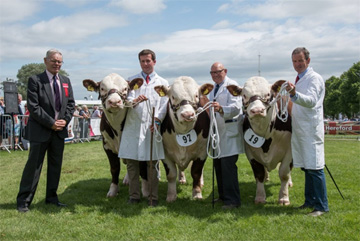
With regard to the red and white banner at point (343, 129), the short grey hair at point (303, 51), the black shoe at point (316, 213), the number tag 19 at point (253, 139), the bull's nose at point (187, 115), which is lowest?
the red and white banner at point (343, 129)

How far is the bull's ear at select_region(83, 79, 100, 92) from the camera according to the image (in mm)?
6242

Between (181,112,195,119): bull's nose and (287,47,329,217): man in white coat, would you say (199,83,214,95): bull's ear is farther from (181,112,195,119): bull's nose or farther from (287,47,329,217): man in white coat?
(287,47,329,217): man in white coat

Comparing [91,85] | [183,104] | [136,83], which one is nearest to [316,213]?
[183,104]

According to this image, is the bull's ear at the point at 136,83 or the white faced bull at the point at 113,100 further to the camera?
the bull's ear at the point at 136,83

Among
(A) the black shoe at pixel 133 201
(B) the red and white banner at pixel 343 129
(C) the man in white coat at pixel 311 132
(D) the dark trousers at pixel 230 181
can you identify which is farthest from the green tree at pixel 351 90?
(A) the black shoe at pixel 133 201

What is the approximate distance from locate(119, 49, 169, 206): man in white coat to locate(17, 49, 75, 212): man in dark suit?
117 centimetres

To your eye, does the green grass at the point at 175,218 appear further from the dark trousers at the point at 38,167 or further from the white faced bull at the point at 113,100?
the white faced bull at the point at 113,100

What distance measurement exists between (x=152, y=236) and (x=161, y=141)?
1965 millimetres

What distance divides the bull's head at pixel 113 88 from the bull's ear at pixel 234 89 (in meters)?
1.61

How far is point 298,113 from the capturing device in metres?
5.36

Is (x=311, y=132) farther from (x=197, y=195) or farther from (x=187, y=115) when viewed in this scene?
(x=197, y=195)

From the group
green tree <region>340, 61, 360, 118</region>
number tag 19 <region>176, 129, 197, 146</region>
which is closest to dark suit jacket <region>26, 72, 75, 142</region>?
number tag 19 <region>176, 129, 197, 146</region>

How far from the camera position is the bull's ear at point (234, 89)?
18.8 feet

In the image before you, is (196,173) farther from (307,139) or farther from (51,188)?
(51,188)
